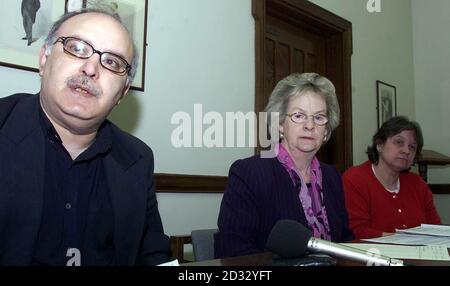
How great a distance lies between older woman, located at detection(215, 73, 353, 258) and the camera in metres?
1.56

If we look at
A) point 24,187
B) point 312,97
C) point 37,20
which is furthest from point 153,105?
point 24,187

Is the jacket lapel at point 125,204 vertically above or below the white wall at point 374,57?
below

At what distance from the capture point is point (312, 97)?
184cm

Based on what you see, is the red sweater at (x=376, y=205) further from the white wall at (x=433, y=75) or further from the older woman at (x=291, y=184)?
the white wall at (x=433, y=75)

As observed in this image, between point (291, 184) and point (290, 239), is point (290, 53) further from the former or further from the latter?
point (290, 239)

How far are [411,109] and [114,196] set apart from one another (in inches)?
158

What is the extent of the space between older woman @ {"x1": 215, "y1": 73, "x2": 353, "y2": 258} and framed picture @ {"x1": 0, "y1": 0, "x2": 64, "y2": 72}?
37.7 inches

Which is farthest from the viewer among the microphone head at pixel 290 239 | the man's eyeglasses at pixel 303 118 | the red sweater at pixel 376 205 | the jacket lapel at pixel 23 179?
the red sweater at pixel 376 205

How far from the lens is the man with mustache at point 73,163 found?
1.13 metres

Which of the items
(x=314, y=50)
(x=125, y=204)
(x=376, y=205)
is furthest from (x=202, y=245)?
(x=314, y=50)

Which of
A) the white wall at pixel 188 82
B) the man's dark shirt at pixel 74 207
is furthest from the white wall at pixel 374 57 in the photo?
the man's dark shirt at pixel 74 207

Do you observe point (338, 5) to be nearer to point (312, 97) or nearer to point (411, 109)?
point (411, 109)

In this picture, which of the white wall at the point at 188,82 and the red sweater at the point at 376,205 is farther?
the red sweater at the point at 376,205

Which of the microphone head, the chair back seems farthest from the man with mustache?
the microphone head
